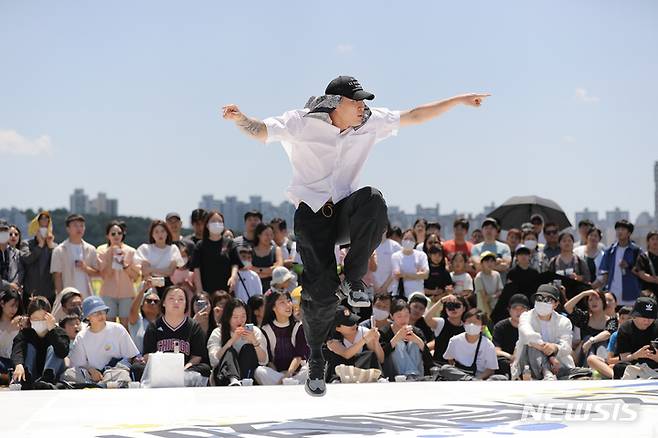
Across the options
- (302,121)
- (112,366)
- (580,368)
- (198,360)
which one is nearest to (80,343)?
(112,366)

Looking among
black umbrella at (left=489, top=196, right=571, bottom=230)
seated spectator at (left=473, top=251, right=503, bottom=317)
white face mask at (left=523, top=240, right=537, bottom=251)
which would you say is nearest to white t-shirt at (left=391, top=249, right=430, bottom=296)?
seated spectator at (left=473, top=251, right=503, bottom=317)

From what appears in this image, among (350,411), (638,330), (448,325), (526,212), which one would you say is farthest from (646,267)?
(350,411)

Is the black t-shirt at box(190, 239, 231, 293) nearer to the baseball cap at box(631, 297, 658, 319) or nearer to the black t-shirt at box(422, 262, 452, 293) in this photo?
the black t-shirt at box(422, 262, 452, 293)

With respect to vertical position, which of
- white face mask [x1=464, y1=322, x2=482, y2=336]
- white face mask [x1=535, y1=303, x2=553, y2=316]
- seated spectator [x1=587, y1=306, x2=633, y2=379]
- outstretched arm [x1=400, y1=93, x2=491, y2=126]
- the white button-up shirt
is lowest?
seated spectator [x1=587, y1=306, x2=633, y2=379]

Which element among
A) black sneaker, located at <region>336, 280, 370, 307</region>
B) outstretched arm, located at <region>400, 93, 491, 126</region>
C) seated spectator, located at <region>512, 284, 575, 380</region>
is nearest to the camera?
black sneaker, located at <region>336, 280, 370, 307</region>

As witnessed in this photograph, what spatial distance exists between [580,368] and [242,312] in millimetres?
3641

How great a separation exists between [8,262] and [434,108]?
6586 mm

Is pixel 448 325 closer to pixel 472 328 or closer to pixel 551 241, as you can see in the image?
pixel 472 328

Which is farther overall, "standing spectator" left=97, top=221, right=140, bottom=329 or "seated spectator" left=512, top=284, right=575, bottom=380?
"standing spectator" left=97, top=221, right=140, bottom=329

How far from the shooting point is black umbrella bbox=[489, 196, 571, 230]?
656 inches

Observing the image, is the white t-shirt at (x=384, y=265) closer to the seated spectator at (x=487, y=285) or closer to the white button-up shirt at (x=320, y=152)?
the seated spectator at (x=487, y=285)

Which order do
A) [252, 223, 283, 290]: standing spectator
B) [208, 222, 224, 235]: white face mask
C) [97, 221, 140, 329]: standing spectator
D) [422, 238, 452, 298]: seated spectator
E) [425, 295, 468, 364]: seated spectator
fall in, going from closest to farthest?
[425, 295, 468, 364]: seated spectator
[97, 221, 140, 329]: standing spectator
[208, 222, 224, 235]: white face mask
[252, 223, 283, 290]: standing spectator
[422, 238, 452, 298]: seated spectator

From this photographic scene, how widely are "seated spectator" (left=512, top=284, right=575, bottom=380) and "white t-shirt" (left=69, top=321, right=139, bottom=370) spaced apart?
4.08 m

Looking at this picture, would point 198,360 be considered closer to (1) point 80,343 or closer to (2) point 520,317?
(1) point 80,343
